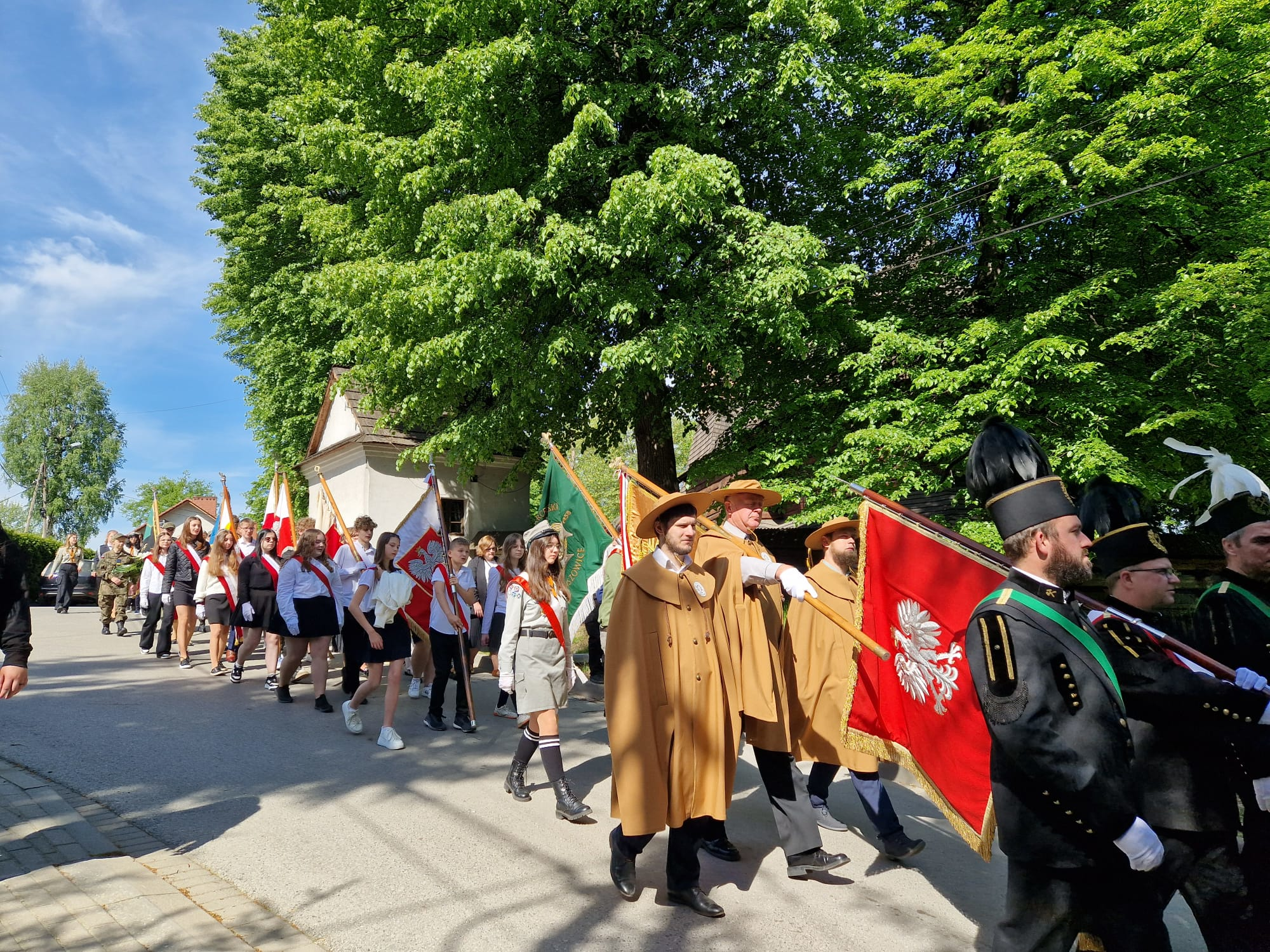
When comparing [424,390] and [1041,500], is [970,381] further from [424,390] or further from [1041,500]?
[1041,500]

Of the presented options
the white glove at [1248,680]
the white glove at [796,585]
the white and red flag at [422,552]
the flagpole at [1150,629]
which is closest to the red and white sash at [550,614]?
the white glove at [796,585]

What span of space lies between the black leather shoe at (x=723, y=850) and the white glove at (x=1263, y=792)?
8.93ft

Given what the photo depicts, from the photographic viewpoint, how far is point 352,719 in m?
7.95

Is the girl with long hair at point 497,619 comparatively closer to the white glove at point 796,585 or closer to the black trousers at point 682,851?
the white glove at point 796,585

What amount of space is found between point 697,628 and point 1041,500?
6.69ft

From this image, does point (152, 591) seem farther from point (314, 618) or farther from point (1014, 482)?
point (1014, 482)

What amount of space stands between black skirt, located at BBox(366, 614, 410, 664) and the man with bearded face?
3.81 metres

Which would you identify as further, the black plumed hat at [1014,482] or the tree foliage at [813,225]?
the tree foliage at [813,225]

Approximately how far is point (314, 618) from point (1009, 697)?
7.79m

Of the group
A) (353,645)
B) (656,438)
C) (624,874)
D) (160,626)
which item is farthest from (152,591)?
(624,874)

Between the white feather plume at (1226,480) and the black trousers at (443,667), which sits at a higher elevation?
the white feather plume at (1226,480)

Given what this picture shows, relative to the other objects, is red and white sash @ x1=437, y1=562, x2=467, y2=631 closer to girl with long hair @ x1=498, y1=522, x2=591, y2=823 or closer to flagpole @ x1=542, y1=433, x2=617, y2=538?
flagpole @ x1=542, y1=433, x2=617, y2=538

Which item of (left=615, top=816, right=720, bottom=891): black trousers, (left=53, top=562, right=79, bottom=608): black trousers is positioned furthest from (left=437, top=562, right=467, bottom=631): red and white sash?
(left=53, top=562, right=79, bottom=608): black trousers

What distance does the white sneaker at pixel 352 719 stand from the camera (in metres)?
7.88
